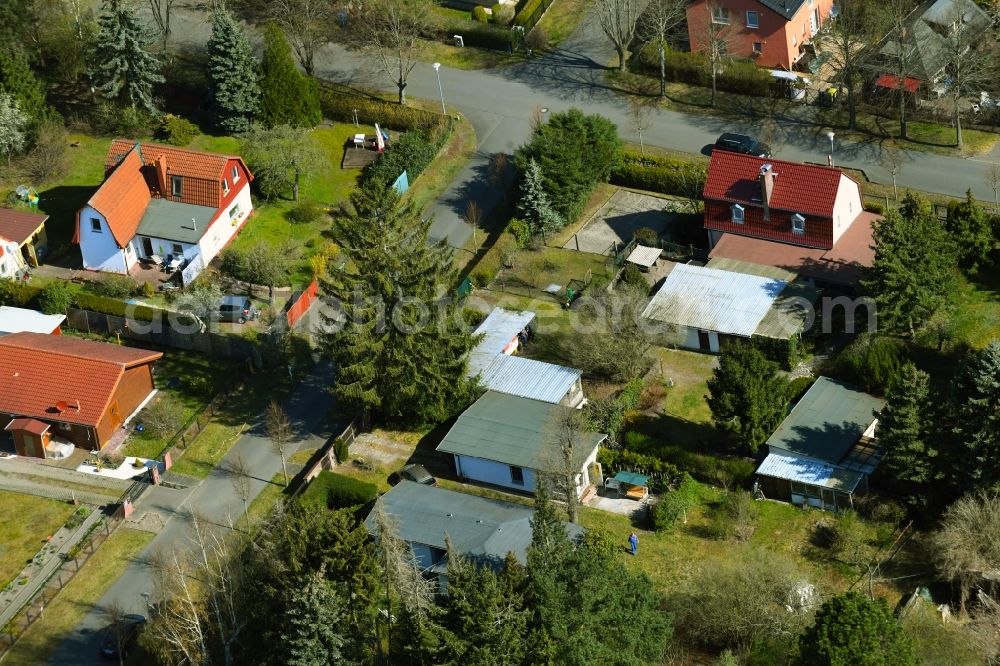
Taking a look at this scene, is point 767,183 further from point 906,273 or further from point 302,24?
point 302,24

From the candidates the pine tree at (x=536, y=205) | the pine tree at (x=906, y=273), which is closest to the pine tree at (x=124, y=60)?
the pine tree at (x=536, y=205)

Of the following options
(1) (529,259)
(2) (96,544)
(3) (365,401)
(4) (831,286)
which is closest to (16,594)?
(2) (96,544)

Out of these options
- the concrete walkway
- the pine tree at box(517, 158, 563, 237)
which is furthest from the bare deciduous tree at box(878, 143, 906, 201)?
the concrete walkway

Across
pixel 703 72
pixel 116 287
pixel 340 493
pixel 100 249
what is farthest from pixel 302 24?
pixel 340 493

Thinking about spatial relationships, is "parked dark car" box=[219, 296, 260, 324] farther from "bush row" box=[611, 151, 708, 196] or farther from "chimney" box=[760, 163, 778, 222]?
"chimney" box=[760, 163, 778, 222]

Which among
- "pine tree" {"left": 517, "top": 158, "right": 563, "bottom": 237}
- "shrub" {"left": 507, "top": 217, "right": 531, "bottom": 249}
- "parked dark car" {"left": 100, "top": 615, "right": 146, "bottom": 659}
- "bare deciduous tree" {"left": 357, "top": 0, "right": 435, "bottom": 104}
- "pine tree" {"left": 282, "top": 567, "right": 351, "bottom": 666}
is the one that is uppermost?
"bare deciduous tree" {"left": 357, "top": 0, "right": 435, "bottom": 104}

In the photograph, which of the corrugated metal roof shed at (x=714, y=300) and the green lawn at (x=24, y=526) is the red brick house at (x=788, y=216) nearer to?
the corrugated metal roof shed at (x=714, y=300)
